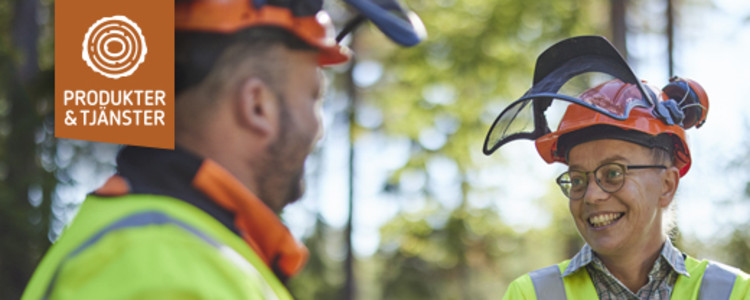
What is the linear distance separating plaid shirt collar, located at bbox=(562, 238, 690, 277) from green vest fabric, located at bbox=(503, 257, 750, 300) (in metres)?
0.03

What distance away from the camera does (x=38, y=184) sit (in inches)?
446

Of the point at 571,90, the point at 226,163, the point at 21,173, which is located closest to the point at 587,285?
the point at 571,90

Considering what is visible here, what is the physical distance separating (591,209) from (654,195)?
281mm

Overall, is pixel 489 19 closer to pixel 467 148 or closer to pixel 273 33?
pixel 467 148

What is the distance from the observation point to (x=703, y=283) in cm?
329

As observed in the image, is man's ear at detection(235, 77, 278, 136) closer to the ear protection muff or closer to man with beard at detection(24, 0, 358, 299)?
man with beard at detection(24, 0, 358, 299)

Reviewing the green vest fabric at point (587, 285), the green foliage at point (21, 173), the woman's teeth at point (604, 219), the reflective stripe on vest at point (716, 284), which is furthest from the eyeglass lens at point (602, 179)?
the green foliage at point (21, 173)

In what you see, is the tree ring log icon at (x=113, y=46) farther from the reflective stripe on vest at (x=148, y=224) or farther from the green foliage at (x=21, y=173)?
the green foliage at (x=21, y=173)

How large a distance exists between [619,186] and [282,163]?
2029 millimetres

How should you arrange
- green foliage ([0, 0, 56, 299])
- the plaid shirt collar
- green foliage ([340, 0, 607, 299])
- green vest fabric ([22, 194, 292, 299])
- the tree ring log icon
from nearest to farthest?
green vest fabric ([22, 194, 292, 299]) → the tree ring log icon → the plaid shirt collar → green foliage ([0, 0, 56, 299]) → green foliage ([340, 0, 607, 299])

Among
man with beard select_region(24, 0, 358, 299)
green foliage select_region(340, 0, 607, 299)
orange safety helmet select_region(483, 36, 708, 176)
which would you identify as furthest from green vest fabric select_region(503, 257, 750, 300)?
green foliage select_region(340, 0, 607, 299)

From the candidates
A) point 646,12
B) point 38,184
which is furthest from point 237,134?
point 646,12

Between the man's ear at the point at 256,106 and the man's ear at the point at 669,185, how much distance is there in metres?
2.29

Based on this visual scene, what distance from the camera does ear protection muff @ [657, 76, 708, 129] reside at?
357 cm
